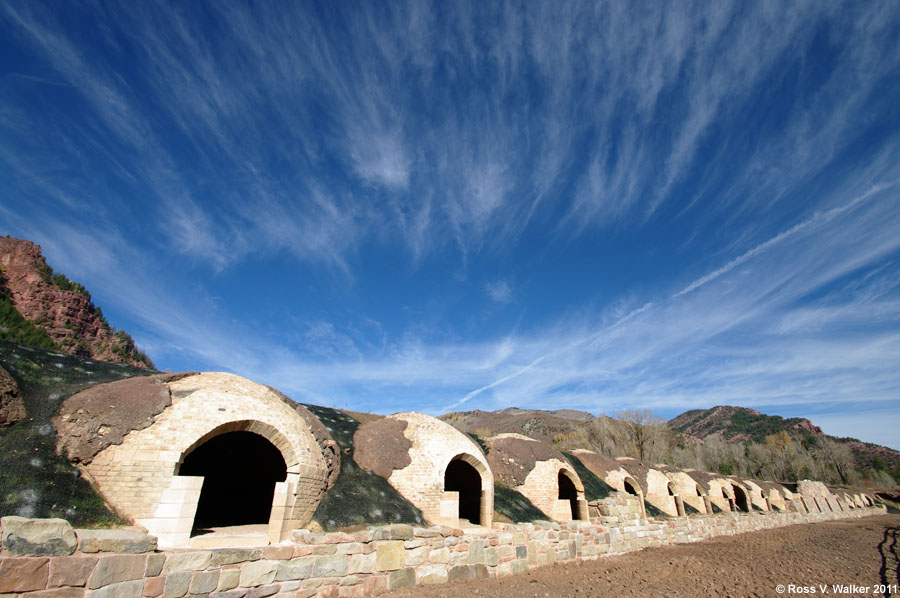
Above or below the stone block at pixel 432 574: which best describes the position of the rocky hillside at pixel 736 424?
above

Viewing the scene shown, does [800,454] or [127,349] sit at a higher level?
[127,349]

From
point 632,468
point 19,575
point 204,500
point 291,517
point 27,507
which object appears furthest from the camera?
point 632,468

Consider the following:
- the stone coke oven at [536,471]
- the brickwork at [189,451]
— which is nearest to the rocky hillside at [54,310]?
the brickwork at [189,451]

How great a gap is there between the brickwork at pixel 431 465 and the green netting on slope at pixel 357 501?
445 millimetres

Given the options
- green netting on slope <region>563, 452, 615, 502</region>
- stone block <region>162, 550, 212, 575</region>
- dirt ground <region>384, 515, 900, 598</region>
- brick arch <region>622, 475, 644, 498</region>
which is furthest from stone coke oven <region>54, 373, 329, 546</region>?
brick arch <region>622, 475, 644, 498</region>

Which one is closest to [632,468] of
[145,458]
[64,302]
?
[145,458]

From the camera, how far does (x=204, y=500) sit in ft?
38.2

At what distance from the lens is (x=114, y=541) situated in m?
5.54

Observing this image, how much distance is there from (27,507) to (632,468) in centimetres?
2242

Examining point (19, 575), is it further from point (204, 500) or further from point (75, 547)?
point (204, 500)

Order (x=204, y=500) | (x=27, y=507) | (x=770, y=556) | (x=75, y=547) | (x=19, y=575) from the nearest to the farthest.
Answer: (x=19, y=575) < (x=75, y=547) < (x=27, y=507) < (x=204, y=500) < (x=770, y=556)

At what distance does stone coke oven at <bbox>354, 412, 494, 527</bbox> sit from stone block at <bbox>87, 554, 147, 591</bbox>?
18.2ft

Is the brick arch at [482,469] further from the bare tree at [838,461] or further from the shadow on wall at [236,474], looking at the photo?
the bare tree at [838,461]

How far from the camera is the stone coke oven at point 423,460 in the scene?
10664mm
